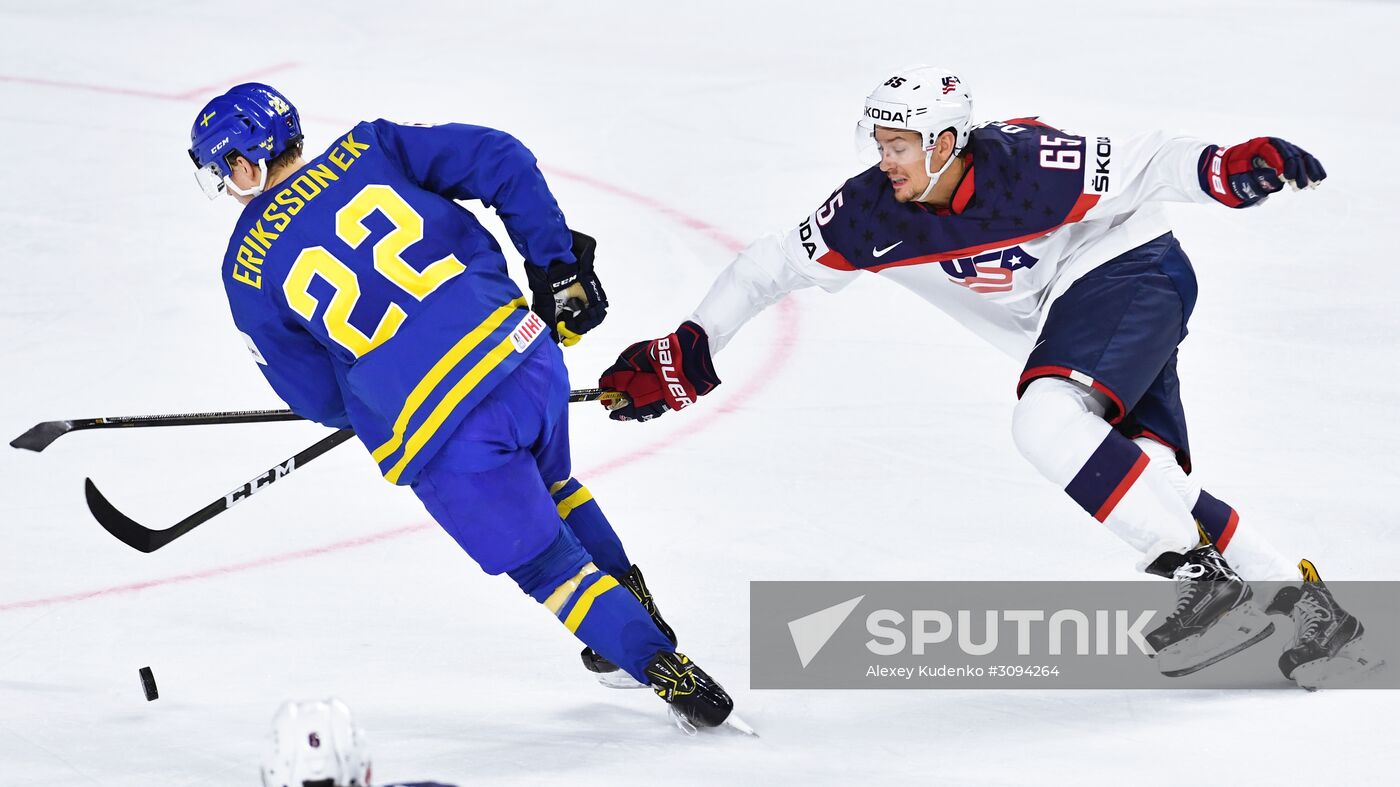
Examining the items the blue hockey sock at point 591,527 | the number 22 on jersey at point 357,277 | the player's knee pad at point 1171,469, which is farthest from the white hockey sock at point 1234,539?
the number 22 on jersey at point 357,277

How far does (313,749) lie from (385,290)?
1.28m

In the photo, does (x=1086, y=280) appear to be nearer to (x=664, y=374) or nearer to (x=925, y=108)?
(x=925, y=108)

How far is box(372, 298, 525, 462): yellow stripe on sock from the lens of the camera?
9.08 ft

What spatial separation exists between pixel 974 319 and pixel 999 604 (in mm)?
590

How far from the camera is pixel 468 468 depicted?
110 inches

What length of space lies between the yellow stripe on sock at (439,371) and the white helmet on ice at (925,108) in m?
0.81

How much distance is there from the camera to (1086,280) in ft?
10.1

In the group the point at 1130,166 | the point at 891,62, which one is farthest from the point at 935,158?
the point at 891,62

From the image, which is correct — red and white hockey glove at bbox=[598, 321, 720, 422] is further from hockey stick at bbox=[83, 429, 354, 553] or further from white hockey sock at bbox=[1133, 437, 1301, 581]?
white hockey sock at bbox=[1133, 437, 1301, 581]

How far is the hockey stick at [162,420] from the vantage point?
3303 mm

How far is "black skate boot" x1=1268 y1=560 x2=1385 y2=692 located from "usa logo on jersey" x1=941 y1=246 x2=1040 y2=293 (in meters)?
0.78

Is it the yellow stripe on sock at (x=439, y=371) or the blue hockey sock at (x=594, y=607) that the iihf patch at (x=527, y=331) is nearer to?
the yellow stripe on sock at (x=439, y=371)

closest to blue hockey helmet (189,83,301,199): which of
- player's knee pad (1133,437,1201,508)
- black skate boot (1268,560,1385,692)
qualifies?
player's knee pad (1133,437,1201,508)

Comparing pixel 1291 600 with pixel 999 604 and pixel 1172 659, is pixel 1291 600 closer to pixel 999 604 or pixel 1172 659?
pixel 1172 659
